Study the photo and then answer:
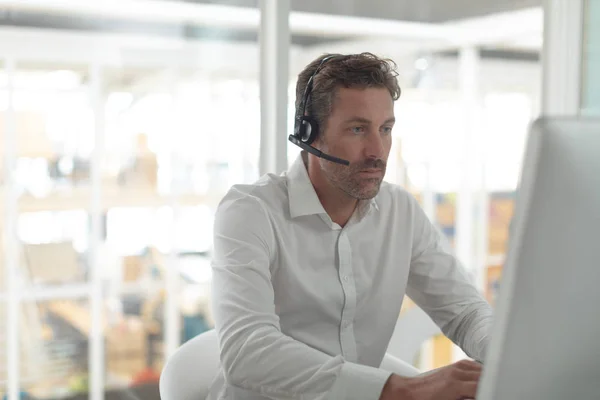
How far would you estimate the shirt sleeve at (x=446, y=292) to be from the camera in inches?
48.7

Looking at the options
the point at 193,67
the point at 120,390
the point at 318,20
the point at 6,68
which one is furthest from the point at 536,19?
the point at 120,390

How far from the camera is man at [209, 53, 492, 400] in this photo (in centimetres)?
123

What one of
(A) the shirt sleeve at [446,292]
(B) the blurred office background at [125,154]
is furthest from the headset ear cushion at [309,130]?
(B) the blurred office background at [125,154]

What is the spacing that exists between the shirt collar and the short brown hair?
11 centimetres

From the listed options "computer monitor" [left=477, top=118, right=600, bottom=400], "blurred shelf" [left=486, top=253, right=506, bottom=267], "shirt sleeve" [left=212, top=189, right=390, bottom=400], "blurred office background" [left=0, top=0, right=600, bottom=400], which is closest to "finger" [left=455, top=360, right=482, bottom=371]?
"shirt sleeve" [left=212, top=189, right=390, bottom=400]

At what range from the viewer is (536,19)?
535cm

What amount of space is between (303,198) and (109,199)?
3.91 meters

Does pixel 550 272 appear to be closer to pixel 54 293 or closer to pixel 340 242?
pixel 340 242

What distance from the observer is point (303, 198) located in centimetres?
134

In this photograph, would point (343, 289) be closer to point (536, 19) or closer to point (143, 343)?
point (143, 343)

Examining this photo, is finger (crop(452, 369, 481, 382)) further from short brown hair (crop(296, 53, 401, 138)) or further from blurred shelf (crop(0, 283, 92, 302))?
blurred shelf (crop(0, 283, 92, 302))

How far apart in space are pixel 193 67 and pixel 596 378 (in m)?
5.20

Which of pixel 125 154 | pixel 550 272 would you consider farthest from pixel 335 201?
pixel 125 154

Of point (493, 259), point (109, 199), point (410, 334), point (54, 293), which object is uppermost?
point (109, 199)
